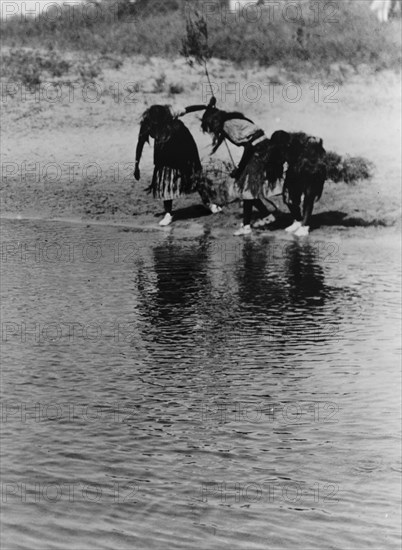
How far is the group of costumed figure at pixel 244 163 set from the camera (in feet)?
40.2

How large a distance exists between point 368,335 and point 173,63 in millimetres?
8940

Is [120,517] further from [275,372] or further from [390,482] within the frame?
[275,372]

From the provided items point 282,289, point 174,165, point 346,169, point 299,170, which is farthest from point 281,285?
point 346,169

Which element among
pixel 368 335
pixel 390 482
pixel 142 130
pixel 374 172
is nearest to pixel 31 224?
pixel 142 130

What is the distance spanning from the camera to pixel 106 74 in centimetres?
1581

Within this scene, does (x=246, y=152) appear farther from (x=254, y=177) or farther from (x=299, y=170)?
(x=299, y=170)

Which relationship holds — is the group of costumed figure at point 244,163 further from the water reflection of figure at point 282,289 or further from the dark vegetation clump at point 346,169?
the water reflection of figure at point 282,289

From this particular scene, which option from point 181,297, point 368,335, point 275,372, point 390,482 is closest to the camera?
point 390,482

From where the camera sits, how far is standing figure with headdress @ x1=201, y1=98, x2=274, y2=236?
1223cm

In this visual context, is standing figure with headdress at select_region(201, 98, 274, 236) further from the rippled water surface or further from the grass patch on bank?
the grass patch on bank

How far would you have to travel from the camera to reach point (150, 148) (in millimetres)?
14000

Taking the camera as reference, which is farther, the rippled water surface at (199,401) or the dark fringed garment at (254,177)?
the dark fringed garment at (254,177)

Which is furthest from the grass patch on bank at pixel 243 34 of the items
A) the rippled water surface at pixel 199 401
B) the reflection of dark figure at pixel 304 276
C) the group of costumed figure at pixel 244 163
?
Answer: the rippled water surface at pixel 199 401

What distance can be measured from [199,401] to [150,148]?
27.7 ft
